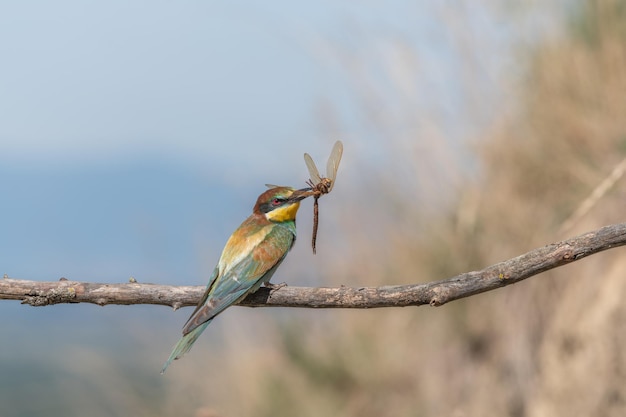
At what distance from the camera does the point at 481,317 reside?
15.2 ft

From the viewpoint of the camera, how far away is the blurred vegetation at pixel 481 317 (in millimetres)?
4203

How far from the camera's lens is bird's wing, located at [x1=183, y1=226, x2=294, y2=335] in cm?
255

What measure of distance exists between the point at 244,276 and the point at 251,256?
0.17m

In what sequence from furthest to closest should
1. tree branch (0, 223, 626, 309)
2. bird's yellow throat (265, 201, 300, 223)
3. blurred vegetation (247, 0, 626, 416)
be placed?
blurred vegetation (247, 0, 626, 416)
bird's yellow throat (265, 201, 300, 223)
tree branch (0, 223, 626, 309)

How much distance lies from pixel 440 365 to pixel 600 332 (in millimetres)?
982

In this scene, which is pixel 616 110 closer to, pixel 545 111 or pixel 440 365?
pixel 545 111

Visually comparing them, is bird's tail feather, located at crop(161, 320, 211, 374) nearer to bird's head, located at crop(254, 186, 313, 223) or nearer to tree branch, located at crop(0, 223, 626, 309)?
tree branch, located at crop(0, 223, 626, 309)

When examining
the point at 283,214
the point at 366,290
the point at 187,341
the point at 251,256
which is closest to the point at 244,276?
the point at 251,256

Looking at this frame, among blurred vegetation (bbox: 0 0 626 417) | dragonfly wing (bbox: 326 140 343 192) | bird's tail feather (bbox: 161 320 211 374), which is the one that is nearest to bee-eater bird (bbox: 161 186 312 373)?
bird's tail feather (bbox: 161 320 211 374)

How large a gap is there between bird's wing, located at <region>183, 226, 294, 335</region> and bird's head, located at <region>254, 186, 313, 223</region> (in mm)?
84

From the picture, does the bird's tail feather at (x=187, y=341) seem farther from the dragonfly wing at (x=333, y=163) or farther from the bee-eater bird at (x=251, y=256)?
the dragonfly wing at (x=333, y=163)

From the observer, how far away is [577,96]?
4801 mm

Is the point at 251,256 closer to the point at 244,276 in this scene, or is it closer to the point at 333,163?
the point at 244,276

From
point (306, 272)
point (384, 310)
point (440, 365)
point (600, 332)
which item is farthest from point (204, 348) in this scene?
point (600, 332)
